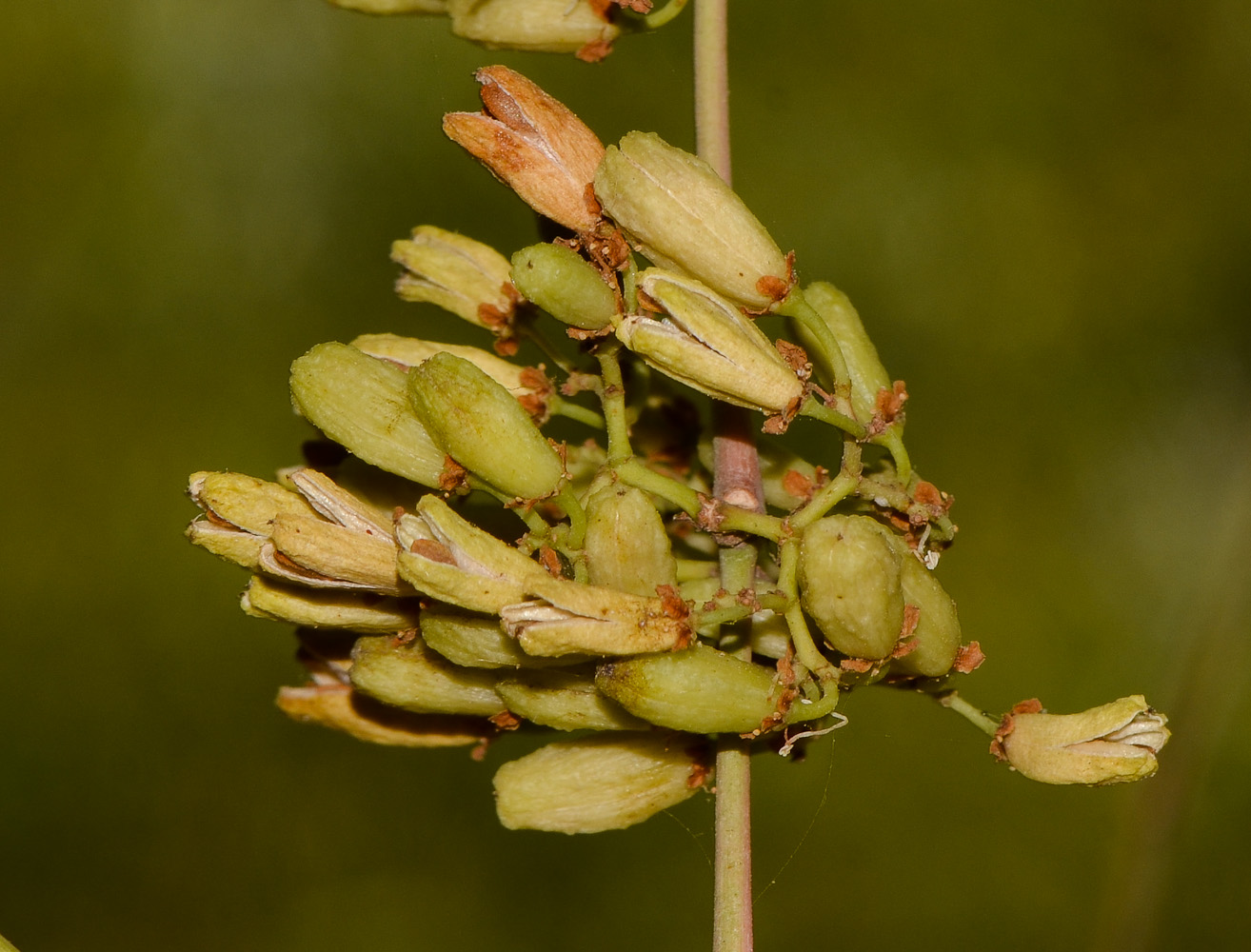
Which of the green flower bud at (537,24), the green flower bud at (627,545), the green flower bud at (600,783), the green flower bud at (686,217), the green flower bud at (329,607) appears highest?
the green flower bud at (537,24)

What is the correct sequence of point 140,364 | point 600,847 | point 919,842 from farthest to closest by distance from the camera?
point 140,364, point 600,847, point 919,842

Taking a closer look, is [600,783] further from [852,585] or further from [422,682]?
[852,585]

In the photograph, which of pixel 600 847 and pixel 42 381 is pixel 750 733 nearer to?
pixel 600 847

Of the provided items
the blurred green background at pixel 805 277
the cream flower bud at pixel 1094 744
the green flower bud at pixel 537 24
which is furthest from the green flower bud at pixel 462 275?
the blurred green background at pixel 805 277

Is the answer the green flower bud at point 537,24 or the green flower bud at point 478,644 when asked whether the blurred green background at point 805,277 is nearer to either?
the green flower bud at point 537,24

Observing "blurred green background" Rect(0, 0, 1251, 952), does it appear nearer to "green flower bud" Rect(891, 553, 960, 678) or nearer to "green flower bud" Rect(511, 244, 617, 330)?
"green flower bud" Rect(891, 553, 960, 678)

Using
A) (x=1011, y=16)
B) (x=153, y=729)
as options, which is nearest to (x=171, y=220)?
(x=153, y=729)

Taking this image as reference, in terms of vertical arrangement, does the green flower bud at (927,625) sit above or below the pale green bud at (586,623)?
above

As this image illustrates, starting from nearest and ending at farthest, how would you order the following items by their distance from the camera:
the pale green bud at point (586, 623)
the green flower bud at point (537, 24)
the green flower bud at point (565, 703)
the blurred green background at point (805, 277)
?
the pale green bud at point (586, 623) < the green flower bud at point (565, 703) < the green flower bud at point (537, 24) < the blurred green background at point (805, 277)
